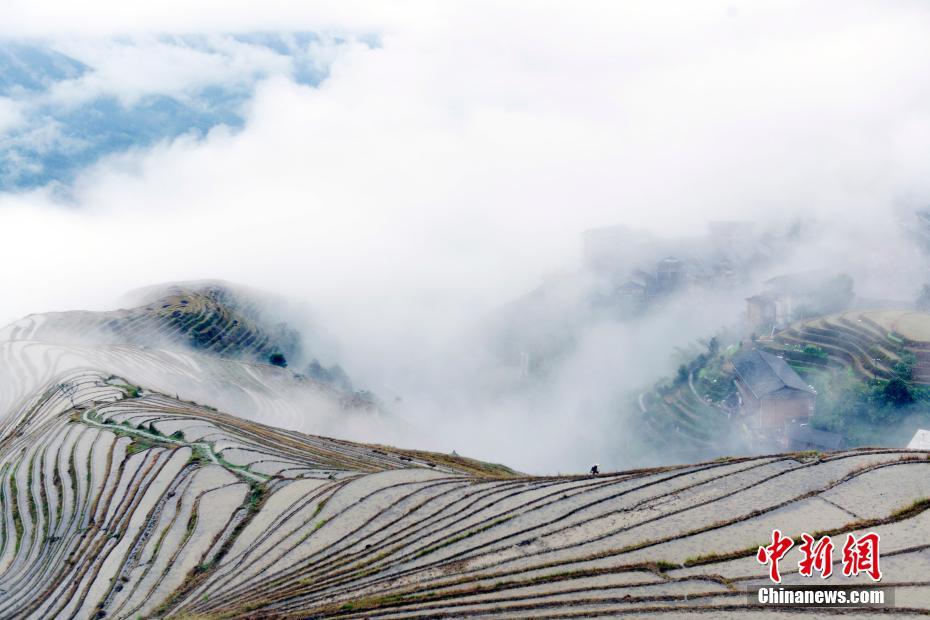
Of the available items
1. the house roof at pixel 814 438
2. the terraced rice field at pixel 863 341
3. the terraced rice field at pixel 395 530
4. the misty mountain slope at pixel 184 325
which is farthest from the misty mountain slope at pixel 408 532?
the misty mountain slope at pixel 184 325

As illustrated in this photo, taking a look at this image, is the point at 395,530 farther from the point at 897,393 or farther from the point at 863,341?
the point at 863,341

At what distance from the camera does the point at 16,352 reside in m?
47.6

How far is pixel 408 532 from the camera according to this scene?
54.9ft

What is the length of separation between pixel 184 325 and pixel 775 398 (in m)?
57.6

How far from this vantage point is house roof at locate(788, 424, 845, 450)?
140ft

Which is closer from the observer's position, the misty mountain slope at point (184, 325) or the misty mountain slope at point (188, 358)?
the misty mountain slope at point (188, 358)

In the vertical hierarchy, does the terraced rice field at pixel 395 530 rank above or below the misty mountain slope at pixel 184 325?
below

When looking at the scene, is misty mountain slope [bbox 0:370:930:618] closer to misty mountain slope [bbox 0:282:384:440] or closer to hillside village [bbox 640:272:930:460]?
misty mountain slope [bbox 0:282:384:440]

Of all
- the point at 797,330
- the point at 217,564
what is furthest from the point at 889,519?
the point at 797,330

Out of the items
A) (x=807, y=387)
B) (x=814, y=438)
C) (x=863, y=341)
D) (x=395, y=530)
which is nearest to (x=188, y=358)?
(x=395, y=530)

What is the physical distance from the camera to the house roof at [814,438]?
42812 millimetres

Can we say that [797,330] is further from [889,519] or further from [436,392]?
[889,519]

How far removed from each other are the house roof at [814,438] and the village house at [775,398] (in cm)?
106

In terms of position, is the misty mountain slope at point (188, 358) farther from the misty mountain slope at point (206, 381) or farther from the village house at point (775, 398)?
the village house at point (775, 398)
